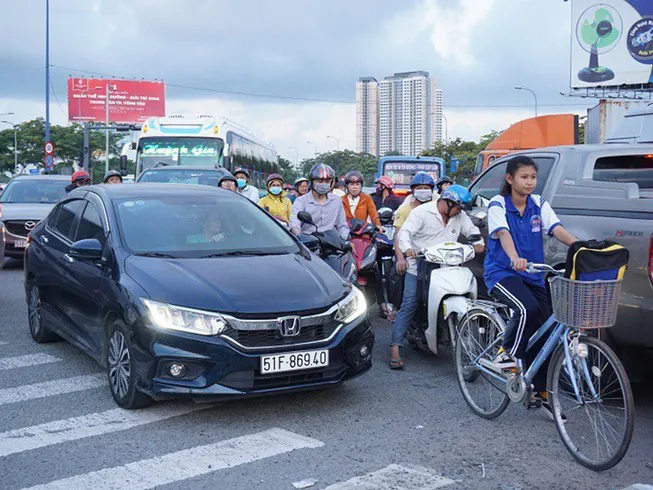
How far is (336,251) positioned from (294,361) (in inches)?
115

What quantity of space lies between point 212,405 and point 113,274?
120cm

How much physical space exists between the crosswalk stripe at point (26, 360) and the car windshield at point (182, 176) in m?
7.98

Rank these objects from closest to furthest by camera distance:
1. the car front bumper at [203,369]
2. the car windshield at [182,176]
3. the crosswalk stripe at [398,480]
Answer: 1. the crosswalk stripe at [398,480]
2. the car front bumper at [203,369]
3. the car windshield at [182,176]

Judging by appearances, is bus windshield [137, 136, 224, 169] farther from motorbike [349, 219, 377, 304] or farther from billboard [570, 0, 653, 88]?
billboard [570, 0, 653, 88]

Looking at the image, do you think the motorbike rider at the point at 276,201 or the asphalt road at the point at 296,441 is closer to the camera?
the asphalt road at the point at 296,441

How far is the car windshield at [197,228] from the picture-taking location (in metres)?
6.34

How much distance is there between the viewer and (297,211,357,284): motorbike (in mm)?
8219

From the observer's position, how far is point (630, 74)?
42.5 metres

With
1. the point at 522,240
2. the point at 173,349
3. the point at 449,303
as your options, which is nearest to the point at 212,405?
the point at 173,349

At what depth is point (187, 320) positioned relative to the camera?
5410 millimetres

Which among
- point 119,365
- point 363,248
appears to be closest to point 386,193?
point 363,248

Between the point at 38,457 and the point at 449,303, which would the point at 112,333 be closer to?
the point at 38,457

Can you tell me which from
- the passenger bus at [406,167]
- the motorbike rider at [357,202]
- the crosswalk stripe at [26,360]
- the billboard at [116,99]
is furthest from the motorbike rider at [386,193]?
the billboard at [116,99]

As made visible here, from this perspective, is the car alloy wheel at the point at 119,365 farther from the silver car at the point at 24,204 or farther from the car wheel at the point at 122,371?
the silver car at the point at 24,204
